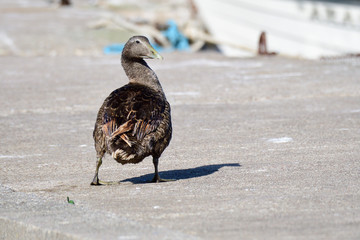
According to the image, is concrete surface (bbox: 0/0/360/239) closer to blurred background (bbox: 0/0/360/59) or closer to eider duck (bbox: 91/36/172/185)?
eider duck (bbox: 91/36/172/185)

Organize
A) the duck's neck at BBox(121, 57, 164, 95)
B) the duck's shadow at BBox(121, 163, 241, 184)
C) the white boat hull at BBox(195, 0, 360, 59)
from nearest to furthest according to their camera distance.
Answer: the duck's shadow at BBox(121, 163, 241, 184), the duck's neck at BBox(121, 57, 164, 95), the white boat hull at BBox(195, 0, 360, 59)

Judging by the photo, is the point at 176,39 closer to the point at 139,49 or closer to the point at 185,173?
the point at 139,49

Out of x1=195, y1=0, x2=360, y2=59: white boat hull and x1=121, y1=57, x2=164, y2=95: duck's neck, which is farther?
x1=195, y1=0, x2=360, y2=59: white boat hull

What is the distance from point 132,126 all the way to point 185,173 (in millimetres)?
1056

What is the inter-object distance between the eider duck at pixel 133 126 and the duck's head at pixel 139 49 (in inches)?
1.2

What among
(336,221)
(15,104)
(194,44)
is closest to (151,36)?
(194,44)

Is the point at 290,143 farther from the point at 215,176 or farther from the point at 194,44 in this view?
the point at 194,44

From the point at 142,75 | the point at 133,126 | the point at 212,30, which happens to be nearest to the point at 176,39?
the point at 212,30

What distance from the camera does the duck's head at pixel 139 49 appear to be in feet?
21.5

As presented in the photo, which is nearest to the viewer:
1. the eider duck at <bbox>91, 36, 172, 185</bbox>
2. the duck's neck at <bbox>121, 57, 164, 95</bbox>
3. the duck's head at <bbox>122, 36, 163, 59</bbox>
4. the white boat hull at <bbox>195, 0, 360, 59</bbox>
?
the eider duck at <bbox>91, 36, 172, 185</bbox>

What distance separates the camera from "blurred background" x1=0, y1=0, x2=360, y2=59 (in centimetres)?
1666

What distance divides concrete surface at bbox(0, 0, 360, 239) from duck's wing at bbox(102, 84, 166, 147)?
47 centimetres

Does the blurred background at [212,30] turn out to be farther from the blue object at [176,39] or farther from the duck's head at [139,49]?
the duck's head at [139,49]

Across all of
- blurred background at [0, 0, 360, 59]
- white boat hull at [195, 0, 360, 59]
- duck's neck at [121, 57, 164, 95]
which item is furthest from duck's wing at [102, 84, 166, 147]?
white boat hull at [195, 0, 360, 59]
